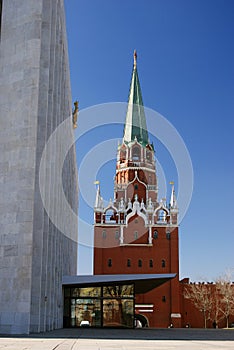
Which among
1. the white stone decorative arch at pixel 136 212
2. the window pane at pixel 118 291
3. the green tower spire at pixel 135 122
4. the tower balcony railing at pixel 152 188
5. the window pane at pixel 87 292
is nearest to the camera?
the window pane at pixel 118 291

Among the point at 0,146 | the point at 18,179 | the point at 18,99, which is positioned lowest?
the point at 18,179

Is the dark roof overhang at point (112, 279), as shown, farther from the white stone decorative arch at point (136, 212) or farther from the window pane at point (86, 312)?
the white stone decorative arch at point (136, 212)

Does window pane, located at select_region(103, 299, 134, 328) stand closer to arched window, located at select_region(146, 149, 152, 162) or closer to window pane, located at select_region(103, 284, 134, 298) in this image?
window pane, located at select_region(103, 284, 134, 298)

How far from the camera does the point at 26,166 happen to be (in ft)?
76.4

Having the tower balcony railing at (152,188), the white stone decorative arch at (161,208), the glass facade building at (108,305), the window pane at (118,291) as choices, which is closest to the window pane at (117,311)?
the glass facade building at (108,305)

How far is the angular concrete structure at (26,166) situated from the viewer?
22297mm

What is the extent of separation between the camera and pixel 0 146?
24312mm

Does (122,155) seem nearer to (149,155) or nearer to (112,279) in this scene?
(149,155)

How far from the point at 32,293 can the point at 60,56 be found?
599 inches

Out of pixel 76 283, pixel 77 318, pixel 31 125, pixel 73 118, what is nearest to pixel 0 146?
pixel 31 125

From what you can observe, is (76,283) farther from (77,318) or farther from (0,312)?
(0,312)

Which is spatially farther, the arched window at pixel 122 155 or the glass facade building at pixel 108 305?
the arched window at pixel 122 155

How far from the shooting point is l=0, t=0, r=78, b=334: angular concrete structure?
2230cm

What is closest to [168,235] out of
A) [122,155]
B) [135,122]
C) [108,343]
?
[122,155]
